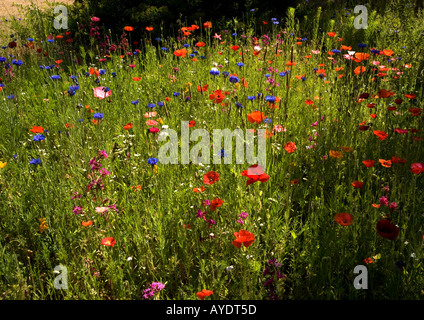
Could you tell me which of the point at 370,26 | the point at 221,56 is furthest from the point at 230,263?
Result: the point at 370,26

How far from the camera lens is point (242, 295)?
1.54 meters

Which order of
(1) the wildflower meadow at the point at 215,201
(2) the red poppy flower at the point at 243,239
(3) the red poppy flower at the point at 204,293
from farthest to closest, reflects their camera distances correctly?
(1) the wildflower meadow at the point at 215,201 → (2) the red poppy flower at the point at 243,239 → (3) the red poppy flower at the point at 204,293

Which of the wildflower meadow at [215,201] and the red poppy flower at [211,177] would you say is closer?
the wildflower meadow at [215,201]

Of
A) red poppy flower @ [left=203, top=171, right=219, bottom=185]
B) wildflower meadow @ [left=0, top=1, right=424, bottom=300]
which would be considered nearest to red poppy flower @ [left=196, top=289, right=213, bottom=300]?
wildflower meadow @ [left=0, top=1, right=424, bottom=300]

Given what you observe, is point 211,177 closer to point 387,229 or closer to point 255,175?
point 255,175

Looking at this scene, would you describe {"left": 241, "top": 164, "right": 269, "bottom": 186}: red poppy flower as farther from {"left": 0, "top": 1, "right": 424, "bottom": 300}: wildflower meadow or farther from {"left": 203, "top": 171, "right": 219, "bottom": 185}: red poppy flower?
{"left": 203, "top": 171, "right": 219, "bottom": 185}: red poppy flower

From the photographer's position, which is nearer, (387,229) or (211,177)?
(387,229)

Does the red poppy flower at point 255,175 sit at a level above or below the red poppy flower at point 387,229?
above

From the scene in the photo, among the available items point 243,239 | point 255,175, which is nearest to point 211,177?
point 255,175

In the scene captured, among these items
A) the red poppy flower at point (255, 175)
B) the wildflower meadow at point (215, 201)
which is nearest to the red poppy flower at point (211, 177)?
the wildflower meadow at point (215, 201)

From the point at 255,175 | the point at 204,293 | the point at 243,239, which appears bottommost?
the point at 204,293

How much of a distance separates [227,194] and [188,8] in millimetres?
4343

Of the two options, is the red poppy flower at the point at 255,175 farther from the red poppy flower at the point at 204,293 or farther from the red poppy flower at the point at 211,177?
the red poppy flower at the point at 204,293

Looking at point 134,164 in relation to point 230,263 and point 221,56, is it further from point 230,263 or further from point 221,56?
point 221,56
